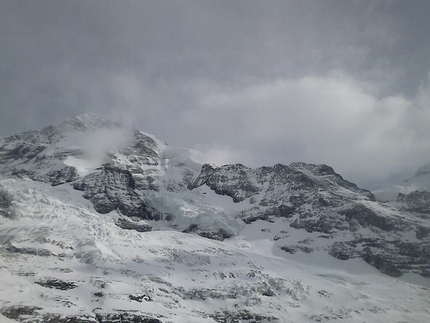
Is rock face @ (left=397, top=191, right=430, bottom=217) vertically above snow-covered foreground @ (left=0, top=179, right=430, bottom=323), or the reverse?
rock face @ (left=397, top=191, right=430, bottom=217)

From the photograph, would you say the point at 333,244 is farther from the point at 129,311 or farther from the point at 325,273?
the point at 129,311

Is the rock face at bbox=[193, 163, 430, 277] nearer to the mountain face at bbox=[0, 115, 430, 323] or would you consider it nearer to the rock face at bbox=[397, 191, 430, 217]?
the rock face at bbox=[397, 191, 430, 217]

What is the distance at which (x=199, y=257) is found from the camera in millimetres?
128875

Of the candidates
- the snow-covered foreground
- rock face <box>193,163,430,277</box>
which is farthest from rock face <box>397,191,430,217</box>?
the snow-covered foreground

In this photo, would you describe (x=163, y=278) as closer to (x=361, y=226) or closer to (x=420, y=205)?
(x=361, y=226)

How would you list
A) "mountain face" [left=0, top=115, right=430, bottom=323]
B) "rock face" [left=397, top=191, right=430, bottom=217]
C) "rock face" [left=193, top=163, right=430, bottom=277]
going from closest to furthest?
"mountain face" [left=0, top=115, right=430, bottom=323] < "rock face" [left=193, top=163, right=430, bottom=277] < "rock face" [left=397, top=191, right=430, bottom=217]

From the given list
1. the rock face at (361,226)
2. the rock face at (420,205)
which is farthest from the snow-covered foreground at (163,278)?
the rock face at (420,205)

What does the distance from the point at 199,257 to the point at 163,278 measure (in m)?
22.7

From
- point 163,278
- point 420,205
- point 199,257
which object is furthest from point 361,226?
point 163,278

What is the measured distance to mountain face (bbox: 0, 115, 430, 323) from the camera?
9419 cm

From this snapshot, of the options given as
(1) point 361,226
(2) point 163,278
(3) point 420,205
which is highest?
(3) point 420,205

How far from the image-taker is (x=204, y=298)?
103 m

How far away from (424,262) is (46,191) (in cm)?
15790

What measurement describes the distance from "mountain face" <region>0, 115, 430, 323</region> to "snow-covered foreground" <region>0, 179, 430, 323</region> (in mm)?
407
